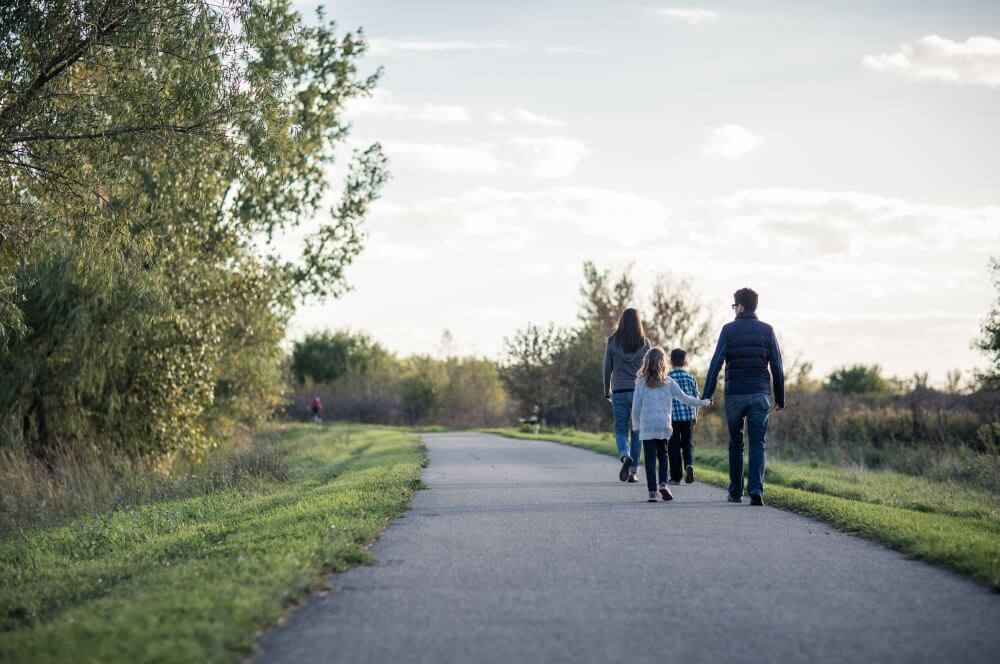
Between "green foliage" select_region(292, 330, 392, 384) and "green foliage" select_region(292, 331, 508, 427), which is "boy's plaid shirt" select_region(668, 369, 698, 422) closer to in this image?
"green foliage" select_region(292, 331, 508, 427)

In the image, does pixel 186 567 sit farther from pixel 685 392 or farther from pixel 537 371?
pixel 537 371

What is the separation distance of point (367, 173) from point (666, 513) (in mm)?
20081

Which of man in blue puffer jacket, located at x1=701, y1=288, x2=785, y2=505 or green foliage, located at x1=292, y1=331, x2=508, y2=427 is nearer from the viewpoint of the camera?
man in blue puffer jacket, located at x1=701, y1=288, x2=785, y2=505

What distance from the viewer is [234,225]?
84.4ft

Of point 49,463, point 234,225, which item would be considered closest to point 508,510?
point 49,463

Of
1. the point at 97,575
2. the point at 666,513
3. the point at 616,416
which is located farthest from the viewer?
the point at 616,416

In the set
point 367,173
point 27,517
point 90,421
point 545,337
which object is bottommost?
point 27,517

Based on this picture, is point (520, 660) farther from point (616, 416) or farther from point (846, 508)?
point (616, 416)

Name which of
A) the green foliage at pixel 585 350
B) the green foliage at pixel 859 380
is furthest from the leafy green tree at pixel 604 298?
the green foliage at pixel 859 380

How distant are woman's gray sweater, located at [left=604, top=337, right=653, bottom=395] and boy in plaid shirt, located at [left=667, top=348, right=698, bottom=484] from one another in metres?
0.48

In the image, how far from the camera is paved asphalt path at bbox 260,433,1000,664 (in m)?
5.19

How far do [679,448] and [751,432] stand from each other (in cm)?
→ 272

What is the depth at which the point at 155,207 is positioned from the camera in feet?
61.3

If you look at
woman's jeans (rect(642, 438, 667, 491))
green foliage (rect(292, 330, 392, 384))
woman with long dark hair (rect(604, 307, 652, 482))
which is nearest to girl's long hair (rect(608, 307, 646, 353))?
woman with long dark hair (rect(604, 307, 652, 482))
